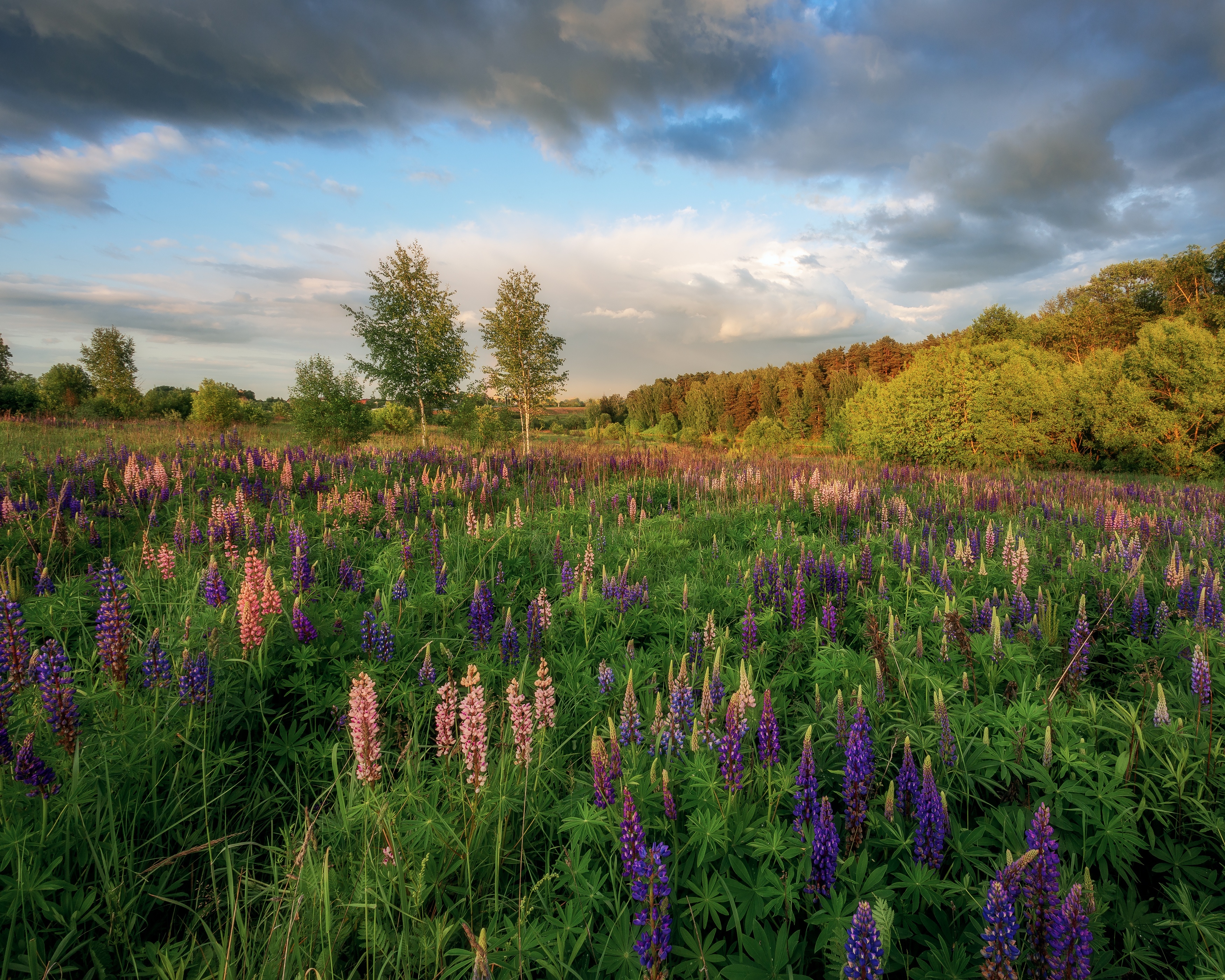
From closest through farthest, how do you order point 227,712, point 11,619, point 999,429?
point 11,619
point 227,712
point 999,429

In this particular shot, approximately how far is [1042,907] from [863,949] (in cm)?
67

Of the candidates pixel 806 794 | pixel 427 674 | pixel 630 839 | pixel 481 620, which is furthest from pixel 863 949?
pixel 481 620

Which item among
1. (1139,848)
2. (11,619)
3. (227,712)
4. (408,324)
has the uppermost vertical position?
(408,324)

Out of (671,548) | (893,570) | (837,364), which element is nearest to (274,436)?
(671,548)

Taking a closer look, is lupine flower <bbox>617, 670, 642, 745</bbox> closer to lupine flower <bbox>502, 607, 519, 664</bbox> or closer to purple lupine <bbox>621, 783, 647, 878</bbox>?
purple lupine <bbox>621, 783, 647, 878</bbox>

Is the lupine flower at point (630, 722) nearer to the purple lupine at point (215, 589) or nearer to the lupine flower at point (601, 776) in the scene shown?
the lupine flower at point (601, 776)

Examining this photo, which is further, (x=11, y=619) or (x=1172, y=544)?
(x=1172, y=544)

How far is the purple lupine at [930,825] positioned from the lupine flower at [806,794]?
1.28 ft

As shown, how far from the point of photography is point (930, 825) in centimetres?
200

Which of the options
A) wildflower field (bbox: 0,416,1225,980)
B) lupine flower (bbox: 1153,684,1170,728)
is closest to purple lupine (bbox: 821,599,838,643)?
wildflower field (bbox: 0,416,1225,980)

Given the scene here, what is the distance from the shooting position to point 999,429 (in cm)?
2372

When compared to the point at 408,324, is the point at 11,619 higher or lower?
lower

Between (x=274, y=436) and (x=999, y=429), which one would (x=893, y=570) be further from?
(x=274, y=436)

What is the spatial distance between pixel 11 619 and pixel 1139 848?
573cm
